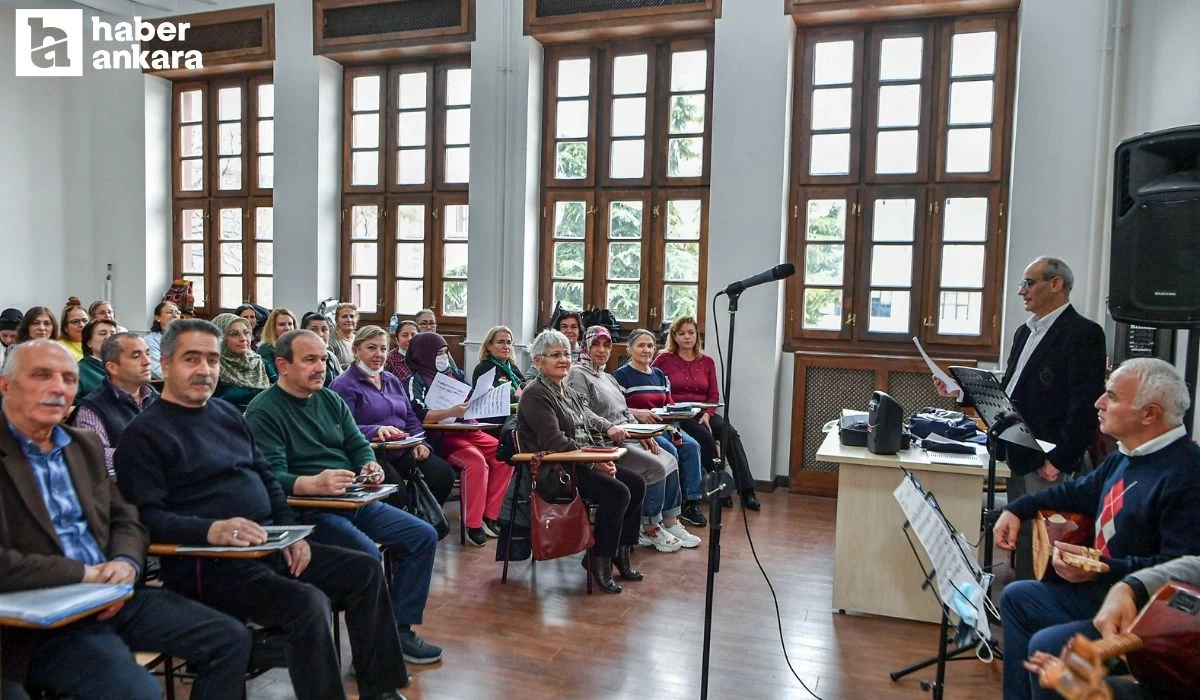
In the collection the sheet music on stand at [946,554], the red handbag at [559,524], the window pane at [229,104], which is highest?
the window pane at [229,104]

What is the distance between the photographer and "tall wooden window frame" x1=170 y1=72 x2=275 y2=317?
755cm

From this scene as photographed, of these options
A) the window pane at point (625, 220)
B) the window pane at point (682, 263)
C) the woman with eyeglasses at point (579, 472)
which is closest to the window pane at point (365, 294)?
the window pane at point (625, 220)

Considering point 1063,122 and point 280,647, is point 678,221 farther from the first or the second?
point 280,647

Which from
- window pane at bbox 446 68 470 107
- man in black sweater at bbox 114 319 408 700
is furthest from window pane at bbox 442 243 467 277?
man in black sweater at bbox 114 319 408 700

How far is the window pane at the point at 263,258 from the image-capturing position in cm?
761

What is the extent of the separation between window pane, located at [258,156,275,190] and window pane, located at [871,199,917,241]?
5.37 metres

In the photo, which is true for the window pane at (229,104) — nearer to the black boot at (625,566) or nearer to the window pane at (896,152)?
the window pane at (896,152)

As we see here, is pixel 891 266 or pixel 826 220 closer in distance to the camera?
pixel 891 266

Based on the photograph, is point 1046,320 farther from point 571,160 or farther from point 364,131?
point 364,131

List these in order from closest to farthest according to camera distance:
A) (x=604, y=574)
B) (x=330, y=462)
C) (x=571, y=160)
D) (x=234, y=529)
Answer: (x=234, y=529)
(x=330, y=462)
(x=604, y=574)
(x=571, y=160)

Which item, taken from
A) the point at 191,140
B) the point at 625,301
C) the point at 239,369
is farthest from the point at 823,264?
the point at 191,140

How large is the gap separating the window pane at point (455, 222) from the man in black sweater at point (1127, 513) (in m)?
5.39

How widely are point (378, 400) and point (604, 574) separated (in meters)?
1.43

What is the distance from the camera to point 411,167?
715 cm
